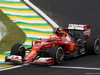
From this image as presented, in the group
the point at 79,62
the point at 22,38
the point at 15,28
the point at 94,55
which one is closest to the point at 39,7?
the point at 15,28

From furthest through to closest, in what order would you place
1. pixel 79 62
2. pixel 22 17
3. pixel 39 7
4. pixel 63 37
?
pixel 39 7 → pixel 22 17 → pixel 63 37 → pixel 79 62

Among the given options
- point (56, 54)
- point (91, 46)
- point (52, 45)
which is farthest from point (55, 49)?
point (91, 46)

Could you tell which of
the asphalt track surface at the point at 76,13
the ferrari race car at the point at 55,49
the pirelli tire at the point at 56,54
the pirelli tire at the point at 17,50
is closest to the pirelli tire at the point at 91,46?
the ferrari race car at the point at 55,49

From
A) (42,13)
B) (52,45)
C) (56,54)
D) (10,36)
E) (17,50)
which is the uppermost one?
(42,13)

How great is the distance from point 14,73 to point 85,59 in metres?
4.37

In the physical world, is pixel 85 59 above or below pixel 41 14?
below

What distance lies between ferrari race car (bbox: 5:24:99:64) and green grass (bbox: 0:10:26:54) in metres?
3.57

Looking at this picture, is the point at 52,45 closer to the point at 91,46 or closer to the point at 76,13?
the point at 91,46

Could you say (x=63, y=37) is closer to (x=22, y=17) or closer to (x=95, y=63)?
(x=95, y=63)

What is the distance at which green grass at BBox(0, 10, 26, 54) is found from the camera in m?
17.3

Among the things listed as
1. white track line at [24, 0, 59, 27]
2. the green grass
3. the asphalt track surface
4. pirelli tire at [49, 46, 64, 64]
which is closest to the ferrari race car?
pirelli tire at [49, 46, 64, 64]

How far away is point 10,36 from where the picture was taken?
19125 millimetres

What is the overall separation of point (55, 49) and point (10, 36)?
7.69 m

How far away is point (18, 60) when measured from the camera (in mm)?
12078
